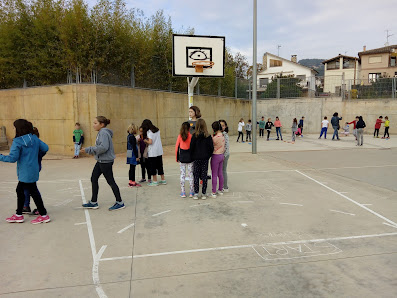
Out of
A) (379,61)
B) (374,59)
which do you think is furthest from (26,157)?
(374,59)

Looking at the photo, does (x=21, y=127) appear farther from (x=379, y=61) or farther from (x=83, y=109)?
(x=379, y=61)

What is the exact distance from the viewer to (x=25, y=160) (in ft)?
17.0

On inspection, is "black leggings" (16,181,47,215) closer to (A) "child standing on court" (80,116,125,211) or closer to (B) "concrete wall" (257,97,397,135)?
(A) "child standing on court" (80,116,125,211)

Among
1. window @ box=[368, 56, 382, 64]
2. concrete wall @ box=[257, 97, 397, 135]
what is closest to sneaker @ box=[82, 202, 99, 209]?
concrete wall @ box=[257, 97, 397, 135]

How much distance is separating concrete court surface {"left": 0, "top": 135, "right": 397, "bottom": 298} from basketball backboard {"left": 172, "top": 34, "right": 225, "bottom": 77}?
483cm

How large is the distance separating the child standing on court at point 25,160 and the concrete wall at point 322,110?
22890mm

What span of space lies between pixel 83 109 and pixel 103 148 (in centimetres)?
743

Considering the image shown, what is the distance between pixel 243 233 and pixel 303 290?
5.33 feet

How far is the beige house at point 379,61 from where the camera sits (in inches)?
1827

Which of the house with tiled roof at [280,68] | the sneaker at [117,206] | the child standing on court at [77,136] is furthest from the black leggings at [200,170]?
the house with tiled roof at [280,68]

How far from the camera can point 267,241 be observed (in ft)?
15.0

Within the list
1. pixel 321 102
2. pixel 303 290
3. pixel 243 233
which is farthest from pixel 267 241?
pixel 321 102

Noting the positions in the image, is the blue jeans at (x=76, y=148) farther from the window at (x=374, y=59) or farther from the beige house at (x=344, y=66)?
the window at (x=374, y=59)

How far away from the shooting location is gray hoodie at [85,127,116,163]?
18.7 feet
